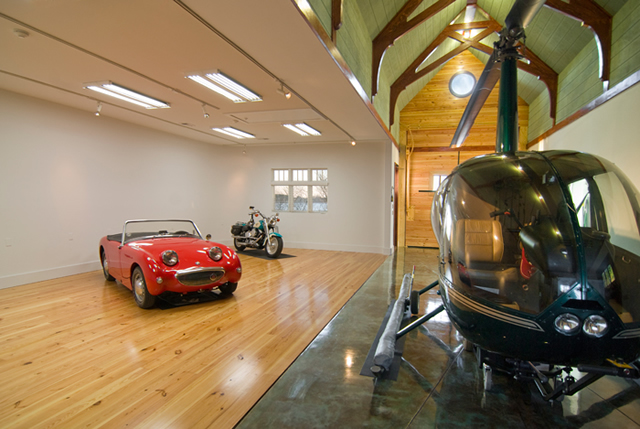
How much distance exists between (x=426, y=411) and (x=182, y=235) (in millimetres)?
4185

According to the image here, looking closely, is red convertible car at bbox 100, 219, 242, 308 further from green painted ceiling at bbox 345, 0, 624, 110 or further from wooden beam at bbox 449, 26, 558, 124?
wooden beam at bbox 449, 26, 558, 124

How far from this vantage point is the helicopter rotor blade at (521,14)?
7.19 ft

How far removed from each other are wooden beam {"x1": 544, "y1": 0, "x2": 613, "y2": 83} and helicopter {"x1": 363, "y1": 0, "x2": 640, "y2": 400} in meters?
4.48

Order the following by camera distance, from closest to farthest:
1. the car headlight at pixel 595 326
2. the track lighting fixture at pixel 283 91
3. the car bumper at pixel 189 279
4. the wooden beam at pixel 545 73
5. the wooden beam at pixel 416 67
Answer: the car headlight at pixel 595 326 < the car bumper at pixel 189 279 < the track lighting fixture at pixel 283 91 < the wooden beam at pixel 545 73 < the wooden beam at pixel 416 67

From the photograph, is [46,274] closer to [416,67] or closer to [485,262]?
[485,262]

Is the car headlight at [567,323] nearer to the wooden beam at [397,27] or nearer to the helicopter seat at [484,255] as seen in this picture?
the helicopter seat at [484,255]

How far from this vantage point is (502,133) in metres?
2.99

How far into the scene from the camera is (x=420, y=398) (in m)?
2.19

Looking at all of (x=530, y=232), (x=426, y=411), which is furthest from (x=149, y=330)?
(x=530, y=232)

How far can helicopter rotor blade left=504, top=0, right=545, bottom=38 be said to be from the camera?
7.19 ft

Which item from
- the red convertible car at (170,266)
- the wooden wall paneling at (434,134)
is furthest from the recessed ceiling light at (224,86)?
the wooden wall paneling at (434,134)

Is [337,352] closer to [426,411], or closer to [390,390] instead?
[390,390]

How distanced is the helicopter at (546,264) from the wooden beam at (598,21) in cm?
448

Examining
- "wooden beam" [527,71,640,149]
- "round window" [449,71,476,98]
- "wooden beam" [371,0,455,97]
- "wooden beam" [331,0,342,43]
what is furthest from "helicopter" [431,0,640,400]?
"round window" [449,71,476,98]
